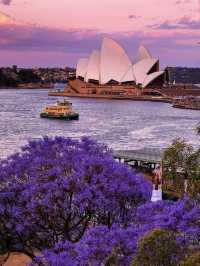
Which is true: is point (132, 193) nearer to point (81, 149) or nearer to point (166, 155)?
point (81, 149)

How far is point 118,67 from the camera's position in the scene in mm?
69812

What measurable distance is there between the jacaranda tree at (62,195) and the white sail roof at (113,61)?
59.7m

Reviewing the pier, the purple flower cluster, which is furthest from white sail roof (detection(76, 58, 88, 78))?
the purple flower cluster

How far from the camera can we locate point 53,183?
627 cm

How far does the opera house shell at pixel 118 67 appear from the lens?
220ft

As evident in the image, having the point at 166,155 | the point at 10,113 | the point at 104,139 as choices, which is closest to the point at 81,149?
the point at 166,155

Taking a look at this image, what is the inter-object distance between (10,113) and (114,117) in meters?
8.94

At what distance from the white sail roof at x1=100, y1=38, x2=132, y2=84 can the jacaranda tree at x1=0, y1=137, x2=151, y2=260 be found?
5973 cm

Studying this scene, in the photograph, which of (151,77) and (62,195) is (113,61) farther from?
(62,195)

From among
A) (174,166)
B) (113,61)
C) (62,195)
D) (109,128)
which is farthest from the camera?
(113,61)

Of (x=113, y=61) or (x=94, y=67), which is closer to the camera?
(x=113, y=61)

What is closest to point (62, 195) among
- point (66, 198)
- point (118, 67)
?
point (66, 198)

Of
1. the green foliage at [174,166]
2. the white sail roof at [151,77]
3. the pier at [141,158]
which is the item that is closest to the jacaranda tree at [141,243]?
the green foliage at [174,166]

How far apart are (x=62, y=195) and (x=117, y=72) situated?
6559cm
